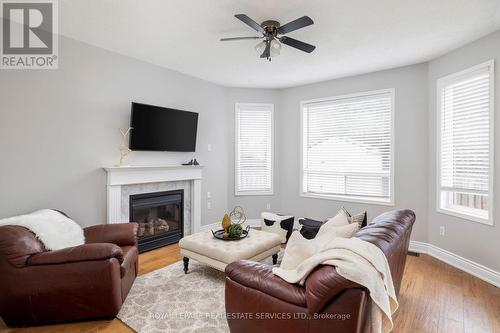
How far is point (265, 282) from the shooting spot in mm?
1695

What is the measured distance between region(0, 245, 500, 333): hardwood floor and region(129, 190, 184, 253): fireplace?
0.60m

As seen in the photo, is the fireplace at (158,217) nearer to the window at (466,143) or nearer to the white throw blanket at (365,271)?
the white throw blanket at (365,271)

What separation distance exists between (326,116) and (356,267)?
13.0ft

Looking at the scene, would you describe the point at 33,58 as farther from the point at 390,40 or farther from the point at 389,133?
the point at 389,133

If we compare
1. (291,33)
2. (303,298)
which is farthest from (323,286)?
(291,33)

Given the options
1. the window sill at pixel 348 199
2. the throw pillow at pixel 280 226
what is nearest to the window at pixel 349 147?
the window sill at pixel 348 199

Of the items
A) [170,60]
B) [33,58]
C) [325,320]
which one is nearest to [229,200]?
[170,60]

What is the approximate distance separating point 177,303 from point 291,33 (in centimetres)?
310

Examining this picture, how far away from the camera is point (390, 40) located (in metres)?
3.21

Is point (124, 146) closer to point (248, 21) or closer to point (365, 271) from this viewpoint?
point (248, 21)

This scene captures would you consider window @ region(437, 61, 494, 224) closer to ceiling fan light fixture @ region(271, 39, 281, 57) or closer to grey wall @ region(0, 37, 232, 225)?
ceiling fan light fixture @ region(271, 39, 281, 57)

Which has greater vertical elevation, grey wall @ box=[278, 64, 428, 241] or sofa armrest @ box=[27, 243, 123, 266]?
grey wall @ box=[278, 64, 428, 241]

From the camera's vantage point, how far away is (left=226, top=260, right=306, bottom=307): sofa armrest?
1.56m

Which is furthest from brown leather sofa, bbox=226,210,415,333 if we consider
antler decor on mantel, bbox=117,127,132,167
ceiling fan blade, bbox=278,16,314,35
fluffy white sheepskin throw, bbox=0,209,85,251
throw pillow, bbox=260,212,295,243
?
antler decor on mantel, bbox=117,127,132,167
